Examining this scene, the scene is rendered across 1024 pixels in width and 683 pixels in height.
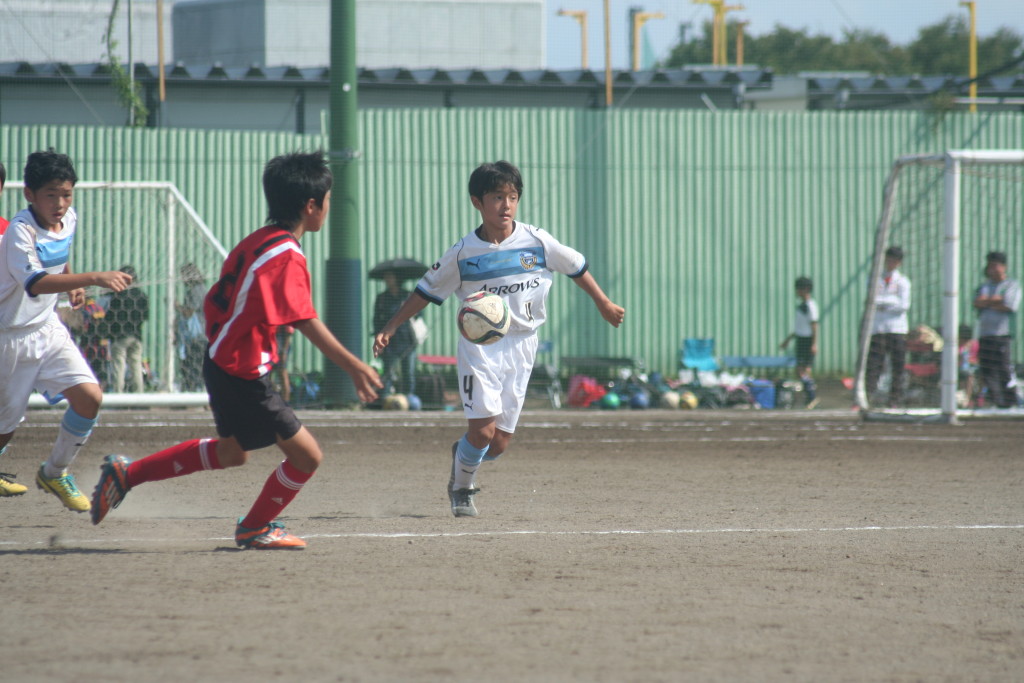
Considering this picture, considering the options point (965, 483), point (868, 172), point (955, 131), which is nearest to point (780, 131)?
point (868, 172)

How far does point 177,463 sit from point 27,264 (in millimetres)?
→ 1422

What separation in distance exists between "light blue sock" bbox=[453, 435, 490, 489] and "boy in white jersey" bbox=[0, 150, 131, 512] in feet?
6.35

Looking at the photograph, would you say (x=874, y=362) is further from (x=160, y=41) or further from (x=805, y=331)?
(x=160, y=41)

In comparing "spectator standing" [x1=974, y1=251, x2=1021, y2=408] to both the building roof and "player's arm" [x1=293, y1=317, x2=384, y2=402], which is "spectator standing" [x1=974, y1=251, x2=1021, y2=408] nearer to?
the building roof

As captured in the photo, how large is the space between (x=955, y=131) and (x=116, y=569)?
15.8 meters

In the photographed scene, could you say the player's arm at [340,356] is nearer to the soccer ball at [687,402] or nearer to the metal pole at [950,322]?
the metal pole at [950,322]

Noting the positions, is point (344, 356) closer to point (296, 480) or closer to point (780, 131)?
point (296, 480)

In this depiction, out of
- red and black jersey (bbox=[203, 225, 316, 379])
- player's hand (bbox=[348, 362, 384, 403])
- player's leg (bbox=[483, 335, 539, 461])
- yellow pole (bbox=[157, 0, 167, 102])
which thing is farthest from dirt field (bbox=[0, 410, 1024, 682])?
yellow pole (bbox=[157, 0, 167, 102])

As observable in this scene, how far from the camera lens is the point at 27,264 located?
18.9ft

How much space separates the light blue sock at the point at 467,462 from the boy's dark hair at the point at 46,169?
245cm

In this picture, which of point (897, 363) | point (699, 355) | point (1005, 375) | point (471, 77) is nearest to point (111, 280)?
point (897, 363)

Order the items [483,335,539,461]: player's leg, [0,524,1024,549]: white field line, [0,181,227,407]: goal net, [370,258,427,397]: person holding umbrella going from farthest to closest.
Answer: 1. [370,258,427,397]: person holding umbrella
2. [0,181,227,407]: goal net
3. [483,335,539,461]: player's leg
4. [0,524,1024,549]: white field line

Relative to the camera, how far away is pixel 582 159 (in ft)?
53.2

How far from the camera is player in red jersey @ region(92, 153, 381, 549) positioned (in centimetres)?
480
